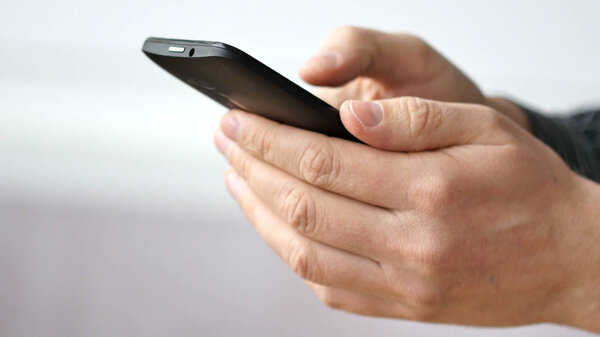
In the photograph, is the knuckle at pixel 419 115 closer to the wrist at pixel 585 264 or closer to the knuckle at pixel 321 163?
the knuckle at pixel 321 163

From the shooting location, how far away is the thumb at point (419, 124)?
0.45 metres

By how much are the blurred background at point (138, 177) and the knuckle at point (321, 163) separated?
2.52ft

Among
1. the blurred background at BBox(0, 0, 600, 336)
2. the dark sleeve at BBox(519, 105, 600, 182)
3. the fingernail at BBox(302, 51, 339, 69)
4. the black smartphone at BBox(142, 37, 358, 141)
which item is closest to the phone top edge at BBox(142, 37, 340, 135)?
the black smartphone at BBox(142, 37, 358, 141)

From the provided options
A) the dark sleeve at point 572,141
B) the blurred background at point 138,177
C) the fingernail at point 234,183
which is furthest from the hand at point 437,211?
the blurred background at point 138,177

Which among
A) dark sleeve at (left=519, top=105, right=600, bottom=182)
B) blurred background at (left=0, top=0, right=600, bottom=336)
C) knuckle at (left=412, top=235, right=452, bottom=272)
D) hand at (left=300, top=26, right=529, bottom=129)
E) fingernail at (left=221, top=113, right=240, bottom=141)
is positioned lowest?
blurred background at (left=0, top=0, right=600, bottom=336)

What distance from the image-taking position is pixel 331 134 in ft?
1.65

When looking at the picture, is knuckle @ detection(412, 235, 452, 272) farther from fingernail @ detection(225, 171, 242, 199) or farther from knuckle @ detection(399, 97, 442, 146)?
fingernail @ detection(225, 171, 242, 199)

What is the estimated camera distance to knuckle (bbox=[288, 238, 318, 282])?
53 centimetres

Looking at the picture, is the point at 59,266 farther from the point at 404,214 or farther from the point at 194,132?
the point at 404,214

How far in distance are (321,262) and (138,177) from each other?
2.78 ft

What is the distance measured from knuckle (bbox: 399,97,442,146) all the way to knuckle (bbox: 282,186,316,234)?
12cm

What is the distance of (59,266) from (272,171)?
0.87 meters

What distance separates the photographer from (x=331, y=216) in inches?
19.3

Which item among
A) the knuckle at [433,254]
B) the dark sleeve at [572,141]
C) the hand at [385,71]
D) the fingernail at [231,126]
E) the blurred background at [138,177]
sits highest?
the hand at [385,71]
